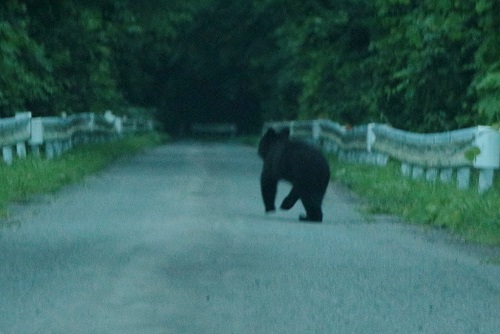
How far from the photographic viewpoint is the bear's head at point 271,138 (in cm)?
1564

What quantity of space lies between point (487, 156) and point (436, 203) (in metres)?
1.57

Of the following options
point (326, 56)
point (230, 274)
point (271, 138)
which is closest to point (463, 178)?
point (271, 138)

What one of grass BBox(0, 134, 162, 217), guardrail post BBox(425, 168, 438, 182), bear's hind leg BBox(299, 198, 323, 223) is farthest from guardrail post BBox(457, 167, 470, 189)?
grass BBox(0, 134, 162, 217)

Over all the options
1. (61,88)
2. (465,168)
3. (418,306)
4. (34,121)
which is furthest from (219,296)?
(61,88)

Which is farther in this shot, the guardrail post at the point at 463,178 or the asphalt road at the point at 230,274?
the guardrail post at the point at 463,178

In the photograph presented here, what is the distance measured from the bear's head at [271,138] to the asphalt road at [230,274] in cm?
73

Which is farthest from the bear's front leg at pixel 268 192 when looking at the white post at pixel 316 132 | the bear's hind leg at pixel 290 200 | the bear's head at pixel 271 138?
the white post at pixel 316 132

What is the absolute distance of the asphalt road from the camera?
26.0 feet

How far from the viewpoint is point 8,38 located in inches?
634

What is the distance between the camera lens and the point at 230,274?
384 inches

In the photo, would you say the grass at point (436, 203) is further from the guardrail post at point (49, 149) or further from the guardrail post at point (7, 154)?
the guardrail post at point (49, 149)

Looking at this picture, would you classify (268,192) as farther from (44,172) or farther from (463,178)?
(44,172)

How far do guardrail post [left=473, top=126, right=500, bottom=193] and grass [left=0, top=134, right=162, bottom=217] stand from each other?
5.69 metres

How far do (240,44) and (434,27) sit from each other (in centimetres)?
4907
